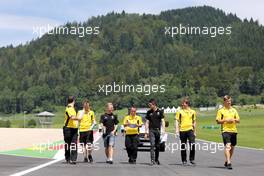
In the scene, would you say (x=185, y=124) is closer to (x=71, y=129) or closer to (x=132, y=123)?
(x=132, y=123)

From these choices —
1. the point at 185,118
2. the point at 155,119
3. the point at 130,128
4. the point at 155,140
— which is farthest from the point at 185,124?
the point at 130,128

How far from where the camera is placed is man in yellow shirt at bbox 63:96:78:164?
16516 mm

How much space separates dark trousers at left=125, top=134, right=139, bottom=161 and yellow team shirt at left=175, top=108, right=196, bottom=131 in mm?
1489

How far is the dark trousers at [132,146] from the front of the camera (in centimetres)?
1734

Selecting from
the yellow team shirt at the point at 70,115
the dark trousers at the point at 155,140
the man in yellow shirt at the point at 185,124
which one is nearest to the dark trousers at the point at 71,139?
the yellow team shirt at the point at 70,115

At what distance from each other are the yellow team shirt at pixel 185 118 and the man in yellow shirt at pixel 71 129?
121 inches

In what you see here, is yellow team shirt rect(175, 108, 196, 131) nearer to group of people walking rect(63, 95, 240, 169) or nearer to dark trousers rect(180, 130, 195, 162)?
group of people walking rect(63, 95, 240, 169)

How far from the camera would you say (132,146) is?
690 inches

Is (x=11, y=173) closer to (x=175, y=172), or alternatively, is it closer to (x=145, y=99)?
(x=175, y=172)

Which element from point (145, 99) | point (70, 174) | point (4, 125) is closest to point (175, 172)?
point (70, 174)

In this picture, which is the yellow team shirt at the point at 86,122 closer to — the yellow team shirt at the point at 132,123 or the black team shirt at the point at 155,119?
the yellow team shirt at the point at 132,123

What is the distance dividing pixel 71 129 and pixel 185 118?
336 centimetres

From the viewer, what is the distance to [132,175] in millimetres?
12984

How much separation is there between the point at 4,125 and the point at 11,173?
93567 millimetres
